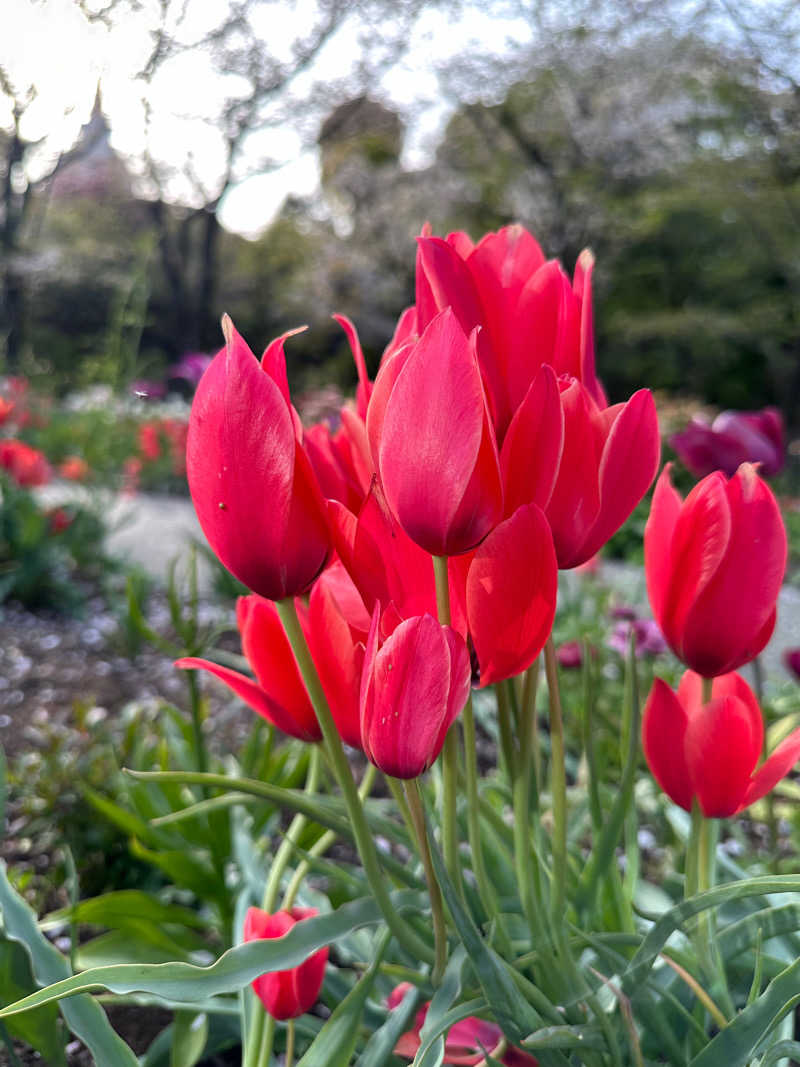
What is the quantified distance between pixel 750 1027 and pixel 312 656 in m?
0.38

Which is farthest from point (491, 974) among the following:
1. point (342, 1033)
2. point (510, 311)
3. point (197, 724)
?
point (197, 724)

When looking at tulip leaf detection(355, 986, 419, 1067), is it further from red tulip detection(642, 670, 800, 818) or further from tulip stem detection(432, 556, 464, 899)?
red tulip detection(642, 670, 800, 818)

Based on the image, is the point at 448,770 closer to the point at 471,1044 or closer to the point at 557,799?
the point at 557,799

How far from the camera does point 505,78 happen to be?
14.4 metres

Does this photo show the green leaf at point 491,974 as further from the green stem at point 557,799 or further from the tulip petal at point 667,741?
the tulip petal at point 667,741

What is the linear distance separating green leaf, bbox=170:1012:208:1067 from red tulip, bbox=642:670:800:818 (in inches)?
22.4

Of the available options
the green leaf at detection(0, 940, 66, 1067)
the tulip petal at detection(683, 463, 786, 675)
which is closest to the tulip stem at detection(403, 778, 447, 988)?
the tulip petal at detection(683, 463, 786, 675)

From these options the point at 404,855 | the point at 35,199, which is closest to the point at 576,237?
the point at 35,199

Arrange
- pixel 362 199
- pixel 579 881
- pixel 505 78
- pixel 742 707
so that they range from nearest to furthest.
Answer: pixel 742 707, pixel 579 881, pixel 505 78, pixel 362 199

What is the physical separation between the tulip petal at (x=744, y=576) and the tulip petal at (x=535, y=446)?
0.16 meters

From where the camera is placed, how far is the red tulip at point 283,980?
653mm

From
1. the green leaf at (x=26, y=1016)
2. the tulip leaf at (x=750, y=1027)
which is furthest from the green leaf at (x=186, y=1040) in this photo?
the tulip leaf at (x=750, y=1027)

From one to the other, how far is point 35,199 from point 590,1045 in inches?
731

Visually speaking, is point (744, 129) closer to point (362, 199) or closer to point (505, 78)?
point (505, 78)
